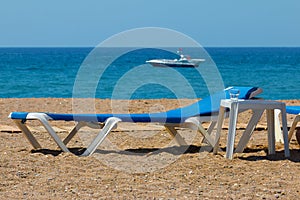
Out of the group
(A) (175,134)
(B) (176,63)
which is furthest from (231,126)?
(B) (176,63)

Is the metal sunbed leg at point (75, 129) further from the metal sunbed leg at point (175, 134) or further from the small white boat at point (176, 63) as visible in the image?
the small white boat at point (176, 63)

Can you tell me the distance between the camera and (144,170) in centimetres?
465

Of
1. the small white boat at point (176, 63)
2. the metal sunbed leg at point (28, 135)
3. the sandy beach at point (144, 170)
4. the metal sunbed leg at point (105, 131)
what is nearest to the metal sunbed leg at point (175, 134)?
the sandy beach at point (144, 170)

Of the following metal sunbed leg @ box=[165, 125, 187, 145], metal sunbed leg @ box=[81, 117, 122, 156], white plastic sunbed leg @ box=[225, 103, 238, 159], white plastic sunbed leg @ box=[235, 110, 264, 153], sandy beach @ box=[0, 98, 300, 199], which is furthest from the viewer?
metal sunbed leg @ box=[165, 125, 187, 145]

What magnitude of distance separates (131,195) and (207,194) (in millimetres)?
470

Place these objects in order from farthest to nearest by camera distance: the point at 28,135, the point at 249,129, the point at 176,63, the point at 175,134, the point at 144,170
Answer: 1. the point at 176,63
2. the point at 175,134
3. the point at 28,135
4. the point at 249,129
5. the point at 144,170

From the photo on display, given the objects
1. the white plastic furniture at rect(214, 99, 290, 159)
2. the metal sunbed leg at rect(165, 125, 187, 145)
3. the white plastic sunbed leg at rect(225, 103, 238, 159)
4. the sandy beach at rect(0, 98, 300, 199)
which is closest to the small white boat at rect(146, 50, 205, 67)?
the sandy beach at rect(0, 98, 300, 199)

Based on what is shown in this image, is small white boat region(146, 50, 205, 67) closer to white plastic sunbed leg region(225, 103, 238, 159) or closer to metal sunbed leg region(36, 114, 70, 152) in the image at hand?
metal sunbed leg region(36, 114, 70, 152)

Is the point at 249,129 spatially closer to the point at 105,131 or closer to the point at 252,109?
the point at 252,109

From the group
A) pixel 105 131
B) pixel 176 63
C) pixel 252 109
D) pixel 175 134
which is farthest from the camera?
pixel 176 63

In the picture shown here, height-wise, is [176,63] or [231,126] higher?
[231,126]

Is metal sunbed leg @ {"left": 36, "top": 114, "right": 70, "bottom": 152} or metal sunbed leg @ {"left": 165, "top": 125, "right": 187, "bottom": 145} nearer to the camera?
metal sunbed leg @ {"left": 36, "top": 114, "right": 70, "bottom": 152}

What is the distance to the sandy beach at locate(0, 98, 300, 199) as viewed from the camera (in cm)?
392

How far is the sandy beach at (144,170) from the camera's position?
3922mm
